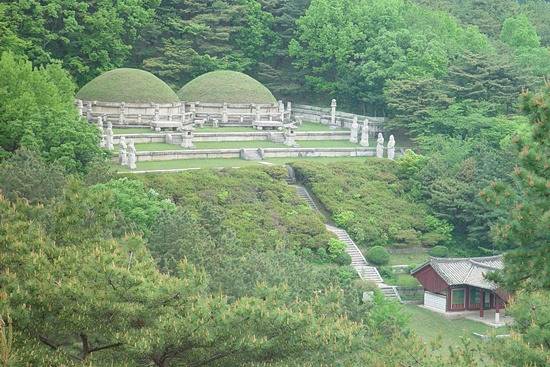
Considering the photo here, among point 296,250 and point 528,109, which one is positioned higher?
point 528,109

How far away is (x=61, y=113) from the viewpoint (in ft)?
120

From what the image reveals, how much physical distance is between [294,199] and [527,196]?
2277 cm

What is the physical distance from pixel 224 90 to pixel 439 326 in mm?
20076

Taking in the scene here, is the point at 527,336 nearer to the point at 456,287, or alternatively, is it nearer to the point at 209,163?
the point at 456,287

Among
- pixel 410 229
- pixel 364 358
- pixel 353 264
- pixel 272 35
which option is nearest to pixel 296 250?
pixel 353 264

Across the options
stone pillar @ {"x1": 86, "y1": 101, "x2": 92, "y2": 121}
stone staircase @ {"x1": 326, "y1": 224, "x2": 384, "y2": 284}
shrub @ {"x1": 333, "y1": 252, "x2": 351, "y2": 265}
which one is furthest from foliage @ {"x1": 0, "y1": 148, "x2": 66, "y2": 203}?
stone pillar @ {"x1": 86, "y1": 101, "x2": 92, "y2": 121}

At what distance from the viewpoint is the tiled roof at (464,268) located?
1337 inches

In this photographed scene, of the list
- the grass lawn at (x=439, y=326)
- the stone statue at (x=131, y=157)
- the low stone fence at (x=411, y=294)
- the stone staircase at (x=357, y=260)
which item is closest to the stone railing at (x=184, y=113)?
the stone statue at (x=131, y=157)

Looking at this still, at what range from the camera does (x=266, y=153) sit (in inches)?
1719

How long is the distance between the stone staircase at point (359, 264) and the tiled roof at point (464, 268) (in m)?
1.12

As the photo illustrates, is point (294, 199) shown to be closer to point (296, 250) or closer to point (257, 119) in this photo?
point (296, 250)

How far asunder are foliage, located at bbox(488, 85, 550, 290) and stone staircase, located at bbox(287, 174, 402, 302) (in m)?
16.4

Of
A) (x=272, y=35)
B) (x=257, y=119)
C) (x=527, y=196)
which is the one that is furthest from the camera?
(x=272, y=35)

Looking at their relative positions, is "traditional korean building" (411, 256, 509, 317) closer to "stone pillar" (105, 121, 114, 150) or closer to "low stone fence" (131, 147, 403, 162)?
"low stone fence" (131, 147, 403, 162)
